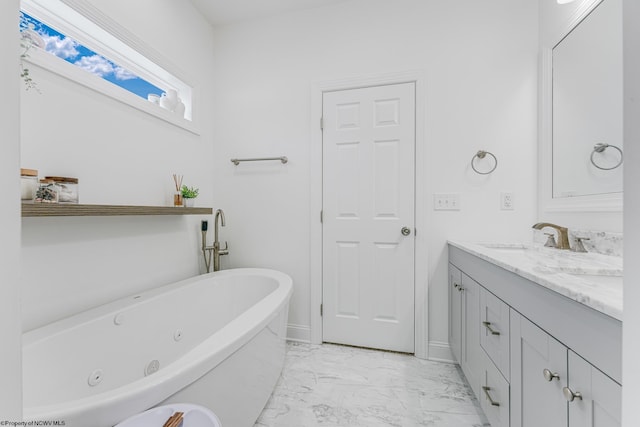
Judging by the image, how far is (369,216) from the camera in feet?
7.27

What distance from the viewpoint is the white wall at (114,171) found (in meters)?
1.30

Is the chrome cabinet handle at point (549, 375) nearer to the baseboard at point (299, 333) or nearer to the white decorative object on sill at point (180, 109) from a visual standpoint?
the baseboard at point (299, 333)

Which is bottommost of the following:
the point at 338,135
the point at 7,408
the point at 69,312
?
the point at 69,312

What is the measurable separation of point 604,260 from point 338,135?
1.75 m

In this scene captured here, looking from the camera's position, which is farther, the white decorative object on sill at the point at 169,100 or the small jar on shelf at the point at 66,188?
the white decorative object on sill at the point at 169,100

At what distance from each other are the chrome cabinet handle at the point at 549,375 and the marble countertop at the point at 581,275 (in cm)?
24

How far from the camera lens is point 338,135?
228 centimetres

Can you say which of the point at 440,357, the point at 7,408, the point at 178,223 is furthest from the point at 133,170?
the point at 440,357

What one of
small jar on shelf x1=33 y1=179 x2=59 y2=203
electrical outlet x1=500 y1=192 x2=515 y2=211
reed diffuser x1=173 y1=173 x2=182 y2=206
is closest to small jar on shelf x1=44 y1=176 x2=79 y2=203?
small jar on shelf x1=33 y1=179 x2=59 y2=203

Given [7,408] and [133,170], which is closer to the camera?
[7,408]

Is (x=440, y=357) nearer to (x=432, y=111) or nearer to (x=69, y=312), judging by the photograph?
(x=432, y=111)

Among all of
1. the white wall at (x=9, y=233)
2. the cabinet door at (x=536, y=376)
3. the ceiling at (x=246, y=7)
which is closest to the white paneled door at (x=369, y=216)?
the ceiling at (x=246, y=7)

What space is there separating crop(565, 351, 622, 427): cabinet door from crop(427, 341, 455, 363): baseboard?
4.70 feet

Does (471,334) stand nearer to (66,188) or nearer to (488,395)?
(488,395)
